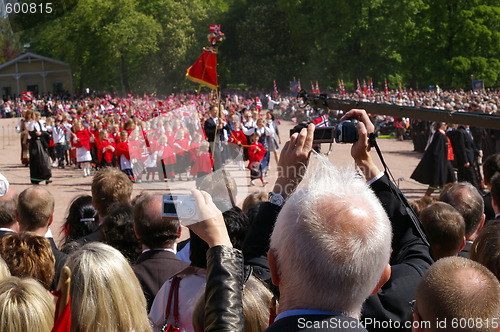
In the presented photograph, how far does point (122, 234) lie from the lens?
173 inches

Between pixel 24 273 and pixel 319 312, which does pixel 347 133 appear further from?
pixel 24 273

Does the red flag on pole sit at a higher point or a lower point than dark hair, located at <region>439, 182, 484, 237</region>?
higher

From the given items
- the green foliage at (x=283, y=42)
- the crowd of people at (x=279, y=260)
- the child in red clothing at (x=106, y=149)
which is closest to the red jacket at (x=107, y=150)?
the child in red clothing at (x=106, y=149)

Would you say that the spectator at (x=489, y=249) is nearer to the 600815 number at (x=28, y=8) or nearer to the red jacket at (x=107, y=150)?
the 600815 number at (x=28, y=8)

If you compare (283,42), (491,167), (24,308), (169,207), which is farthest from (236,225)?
(283,42)

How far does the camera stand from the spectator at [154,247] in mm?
3746

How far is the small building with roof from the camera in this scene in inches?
2625

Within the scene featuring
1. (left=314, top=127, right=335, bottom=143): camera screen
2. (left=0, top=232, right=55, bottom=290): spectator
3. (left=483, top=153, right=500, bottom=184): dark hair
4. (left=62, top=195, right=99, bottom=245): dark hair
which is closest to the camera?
(left=314, top=127, right=335, bottom=143): camera screen

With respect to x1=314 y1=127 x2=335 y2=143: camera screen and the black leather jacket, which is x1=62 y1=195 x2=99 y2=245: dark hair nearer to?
x1=314 y1=127 x2=335 y2=143: camera screen

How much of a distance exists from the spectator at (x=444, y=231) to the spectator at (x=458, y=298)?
4.87ft

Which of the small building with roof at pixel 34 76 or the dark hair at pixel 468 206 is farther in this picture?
the small building with roof at pixel 34 76

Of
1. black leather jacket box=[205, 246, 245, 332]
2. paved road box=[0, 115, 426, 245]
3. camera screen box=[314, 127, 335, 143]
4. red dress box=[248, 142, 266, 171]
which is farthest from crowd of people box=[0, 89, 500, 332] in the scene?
red dress box=[248, 142, 266, 171]

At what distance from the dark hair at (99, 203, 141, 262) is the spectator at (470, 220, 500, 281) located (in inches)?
85.0

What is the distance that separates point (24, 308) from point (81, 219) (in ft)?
9.51
